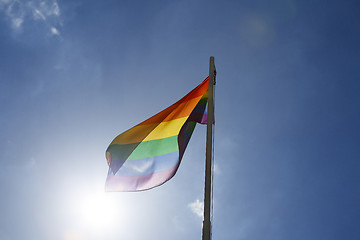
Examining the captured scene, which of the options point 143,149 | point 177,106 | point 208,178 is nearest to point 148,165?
point 143,149

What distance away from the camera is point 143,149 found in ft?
33.1

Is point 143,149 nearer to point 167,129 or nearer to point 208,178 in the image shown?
point 167,129

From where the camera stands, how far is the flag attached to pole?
923 cm

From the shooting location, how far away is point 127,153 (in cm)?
1005

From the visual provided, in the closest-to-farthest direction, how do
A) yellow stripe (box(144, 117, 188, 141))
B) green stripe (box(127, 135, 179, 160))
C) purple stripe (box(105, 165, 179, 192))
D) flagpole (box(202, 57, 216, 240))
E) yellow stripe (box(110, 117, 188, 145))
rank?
flagpole (box(202, 57, 216, 240))
purple stripe (box(105, 165, 179, 192))
green stripe (box(127, 135, 179, 160))
yellow stripe (box(144, 117, 188, 141))
yellow stripe (box(110, 117, 188, 145))

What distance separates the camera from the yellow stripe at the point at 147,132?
33.0ft

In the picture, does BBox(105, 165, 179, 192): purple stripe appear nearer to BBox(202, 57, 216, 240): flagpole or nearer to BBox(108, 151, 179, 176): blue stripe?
BBox(108, 151, 179, 176): blue stripe

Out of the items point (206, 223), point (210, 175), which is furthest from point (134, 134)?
point (206, 223)

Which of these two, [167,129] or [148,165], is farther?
[167,129]

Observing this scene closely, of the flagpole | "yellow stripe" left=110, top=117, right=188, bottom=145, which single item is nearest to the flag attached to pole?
"yellow stripe" left=110, top=117, right=188, bottom=145

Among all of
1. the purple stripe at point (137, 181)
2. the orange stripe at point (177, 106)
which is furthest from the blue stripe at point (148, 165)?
the orange stripe at point (177, 106)

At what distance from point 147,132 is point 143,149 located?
0.56 metres

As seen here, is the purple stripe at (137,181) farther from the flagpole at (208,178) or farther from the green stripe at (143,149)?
the flagpole at (208,178)

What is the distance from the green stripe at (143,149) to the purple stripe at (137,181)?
69 cm
